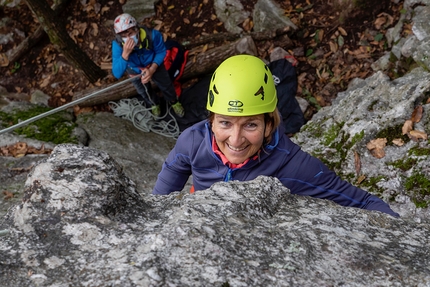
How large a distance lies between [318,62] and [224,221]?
6.27m

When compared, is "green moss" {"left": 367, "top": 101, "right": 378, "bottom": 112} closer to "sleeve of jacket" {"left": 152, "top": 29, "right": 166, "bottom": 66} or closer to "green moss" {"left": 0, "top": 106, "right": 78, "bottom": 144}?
"sleeve of jacket" {"left": 152, "top": 29, "right": 166, "bottom": 66}

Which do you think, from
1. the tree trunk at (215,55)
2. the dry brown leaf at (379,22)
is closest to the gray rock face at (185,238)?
the tree trunk at (215,55)

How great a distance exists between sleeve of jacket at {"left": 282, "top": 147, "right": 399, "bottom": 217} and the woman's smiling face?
28 centimetres

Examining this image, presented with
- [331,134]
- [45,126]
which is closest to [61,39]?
[45,126]

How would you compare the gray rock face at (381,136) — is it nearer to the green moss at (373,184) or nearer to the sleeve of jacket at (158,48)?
the green moss at (373,184)

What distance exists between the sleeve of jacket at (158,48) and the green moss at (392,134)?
4.04 meters

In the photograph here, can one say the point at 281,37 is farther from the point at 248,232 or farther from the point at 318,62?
the point at 248,232

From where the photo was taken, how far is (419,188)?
130 inches

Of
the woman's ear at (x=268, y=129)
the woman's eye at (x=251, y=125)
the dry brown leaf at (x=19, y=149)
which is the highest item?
the woman's eye at (x=251, y=125)

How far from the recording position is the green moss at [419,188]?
3.22 m

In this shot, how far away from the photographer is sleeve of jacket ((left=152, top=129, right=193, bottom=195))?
119 inches

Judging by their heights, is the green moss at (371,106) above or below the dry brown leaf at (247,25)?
above

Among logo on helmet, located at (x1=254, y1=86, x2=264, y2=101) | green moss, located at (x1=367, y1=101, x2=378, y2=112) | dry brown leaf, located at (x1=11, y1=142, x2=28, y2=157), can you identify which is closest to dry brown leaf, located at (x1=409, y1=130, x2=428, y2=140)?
green moss, located at (x1=367, y1=101, x2=378, y2=112)

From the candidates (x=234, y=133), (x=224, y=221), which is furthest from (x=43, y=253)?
(x=234, y=133)
